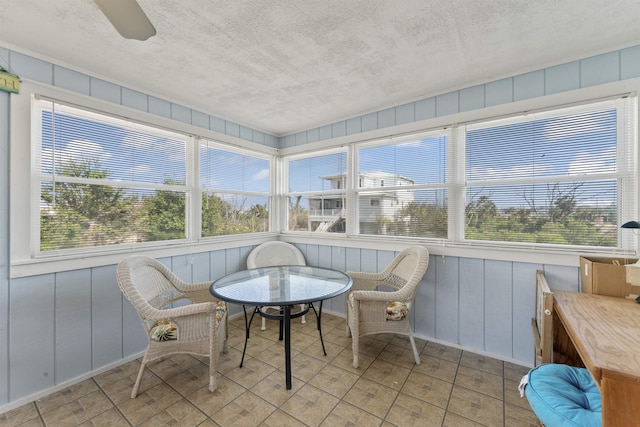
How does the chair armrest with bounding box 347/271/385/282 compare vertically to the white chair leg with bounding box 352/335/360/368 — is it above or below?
above

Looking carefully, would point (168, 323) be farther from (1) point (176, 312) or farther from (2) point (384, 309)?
(2) point (384, 309)

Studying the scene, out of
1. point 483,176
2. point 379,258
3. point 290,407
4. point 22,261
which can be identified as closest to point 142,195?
point 22,261

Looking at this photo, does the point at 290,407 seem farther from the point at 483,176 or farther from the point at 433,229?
the point at 483,176

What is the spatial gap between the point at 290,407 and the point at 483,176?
2.50 metres

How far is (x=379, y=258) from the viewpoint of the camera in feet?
10.0

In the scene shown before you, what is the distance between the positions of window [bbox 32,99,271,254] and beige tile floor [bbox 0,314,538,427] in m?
1.13

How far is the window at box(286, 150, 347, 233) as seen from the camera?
3516mm

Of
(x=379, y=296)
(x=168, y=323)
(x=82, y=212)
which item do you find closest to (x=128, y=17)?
(x=82, y=212)

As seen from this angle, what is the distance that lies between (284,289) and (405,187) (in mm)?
1711

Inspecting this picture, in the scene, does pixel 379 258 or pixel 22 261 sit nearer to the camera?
pixel 22 261

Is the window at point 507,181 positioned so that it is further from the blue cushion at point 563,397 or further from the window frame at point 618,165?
the blue cushion at point 563,397

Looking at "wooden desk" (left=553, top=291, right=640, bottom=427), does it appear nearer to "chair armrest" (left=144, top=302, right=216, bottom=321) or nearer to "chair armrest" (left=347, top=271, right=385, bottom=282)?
"chair armrest" (left=347, top=271, right=385, bottom=282)

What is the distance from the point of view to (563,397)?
1.17m

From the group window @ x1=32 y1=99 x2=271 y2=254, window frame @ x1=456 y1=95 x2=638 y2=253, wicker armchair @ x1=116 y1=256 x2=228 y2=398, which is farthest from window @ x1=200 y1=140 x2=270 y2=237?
window frame @ x1=456 y1=95 x2=638 y2=253
